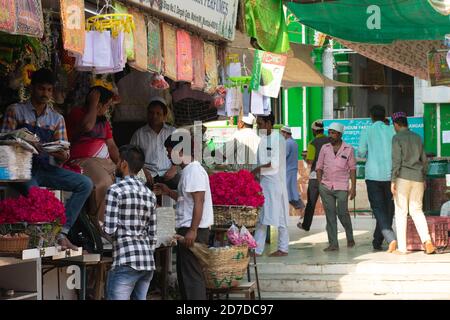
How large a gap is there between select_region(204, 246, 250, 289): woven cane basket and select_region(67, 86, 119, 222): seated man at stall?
1172mm

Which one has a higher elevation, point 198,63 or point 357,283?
point 198,63

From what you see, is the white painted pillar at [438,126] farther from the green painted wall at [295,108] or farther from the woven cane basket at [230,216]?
the woven cane basket at [230,216]

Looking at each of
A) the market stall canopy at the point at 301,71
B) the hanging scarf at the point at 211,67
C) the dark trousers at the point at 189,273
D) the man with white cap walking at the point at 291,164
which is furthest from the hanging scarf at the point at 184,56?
the man with white cap walking at the point at 291,164

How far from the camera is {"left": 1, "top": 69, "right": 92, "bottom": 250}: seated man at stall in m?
7.60

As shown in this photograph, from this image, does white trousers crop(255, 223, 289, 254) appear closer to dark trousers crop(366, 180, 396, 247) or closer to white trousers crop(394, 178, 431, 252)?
dark trousers crop(366, 180, 396, 247)

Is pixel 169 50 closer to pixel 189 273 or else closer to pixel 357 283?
pixel 189 273

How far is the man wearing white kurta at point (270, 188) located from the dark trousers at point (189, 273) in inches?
144

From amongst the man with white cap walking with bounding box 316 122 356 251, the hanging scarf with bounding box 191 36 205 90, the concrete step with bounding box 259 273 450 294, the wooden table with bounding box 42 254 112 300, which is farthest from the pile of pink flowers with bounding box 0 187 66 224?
the man with white cap walking with bounding box 316 122 356 251

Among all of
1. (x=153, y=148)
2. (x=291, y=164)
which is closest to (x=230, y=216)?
(x=153, y=148)

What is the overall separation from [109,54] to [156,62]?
1.20m

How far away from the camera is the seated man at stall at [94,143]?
28.5 feet

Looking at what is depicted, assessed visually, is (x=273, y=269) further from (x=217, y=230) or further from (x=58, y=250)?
(x=58, y=250)

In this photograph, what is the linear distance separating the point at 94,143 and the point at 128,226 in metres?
2.24

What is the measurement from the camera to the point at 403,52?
46.9 feet
